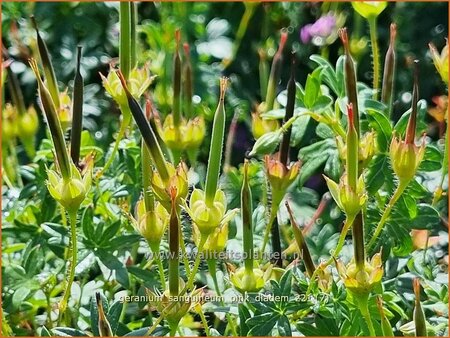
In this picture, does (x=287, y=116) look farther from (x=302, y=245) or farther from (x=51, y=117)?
(x=51, y=117)

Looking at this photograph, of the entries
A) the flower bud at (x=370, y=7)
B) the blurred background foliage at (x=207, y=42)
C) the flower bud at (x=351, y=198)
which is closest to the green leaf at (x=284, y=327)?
the flower bud at (x=351, y=198)

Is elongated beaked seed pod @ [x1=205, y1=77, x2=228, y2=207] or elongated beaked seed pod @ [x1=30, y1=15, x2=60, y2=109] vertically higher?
elongated beaked seed pod @ [x1=30, y1=15, x2=60, y2=109]

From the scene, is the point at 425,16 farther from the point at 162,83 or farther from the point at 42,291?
the point at 42,291

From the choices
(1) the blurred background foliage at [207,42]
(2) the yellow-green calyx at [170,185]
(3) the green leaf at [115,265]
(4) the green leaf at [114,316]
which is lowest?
(4) the green leaf at [114,316]

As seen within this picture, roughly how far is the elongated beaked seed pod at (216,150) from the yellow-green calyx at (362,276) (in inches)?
4.7

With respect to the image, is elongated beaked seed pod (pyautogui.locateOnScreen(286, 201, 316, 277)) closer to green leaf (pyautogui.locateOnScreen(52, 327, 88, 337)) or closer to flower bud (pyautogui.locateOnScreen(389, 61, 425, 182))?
flower bud (pyautogui.locateOnScreen(389, 61, 425, 182))

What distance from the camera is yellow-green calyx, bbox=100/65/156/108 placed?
0.73 m

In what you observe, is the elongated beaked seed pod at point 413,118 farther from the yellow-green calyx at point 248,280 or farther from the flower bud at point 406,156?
the yellow-green calyx at point 248,280

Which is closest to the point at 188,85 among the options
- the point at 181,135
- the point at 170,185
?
the point at 181,135

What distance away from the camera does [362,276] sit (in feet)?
2.12

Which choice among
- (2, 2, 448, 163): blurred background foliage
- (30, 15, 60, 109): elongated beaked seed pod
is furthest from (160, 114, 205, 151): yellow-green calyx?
(2, 2, 448, 163): blurred background foliage

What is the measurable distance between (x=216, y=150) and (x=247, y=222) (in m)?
0.10

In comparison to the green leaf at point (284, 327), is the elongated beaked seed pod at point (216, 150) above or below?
above

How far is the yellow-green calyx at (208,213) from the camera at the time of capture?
0.62 m
